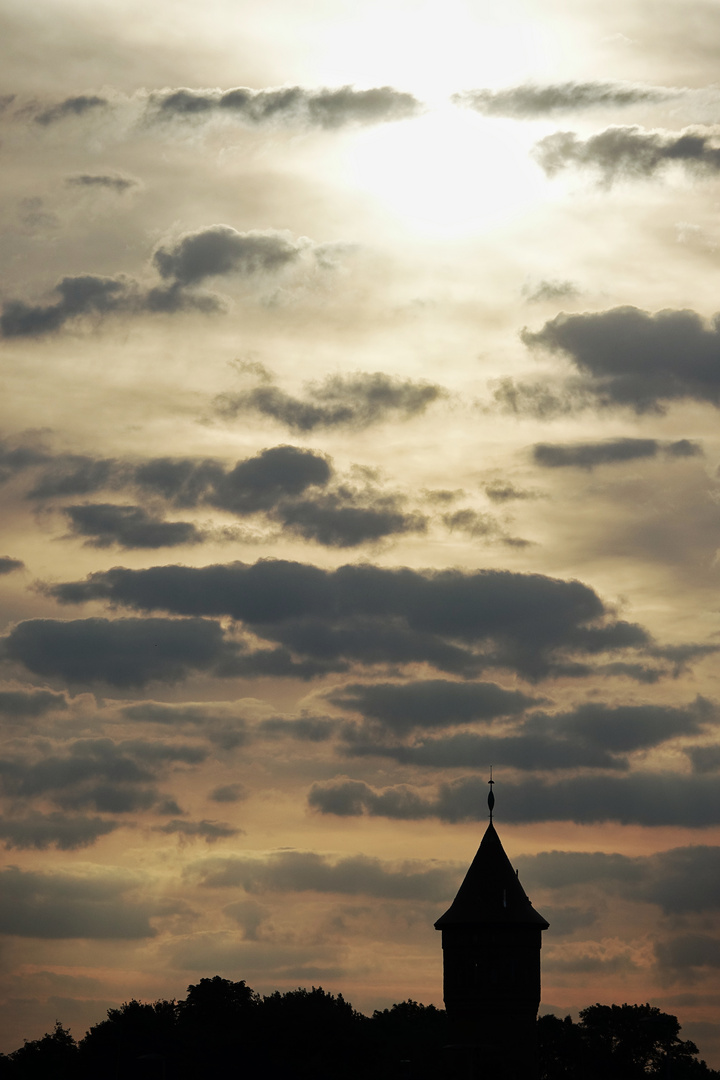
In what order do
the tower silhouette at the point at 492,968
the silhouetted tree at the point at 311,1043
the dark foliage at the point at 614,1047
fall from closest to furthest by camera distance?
1. the tower silhouette at the point at 492,968
2. the silhouetted tree at the point at 311,1043
3. the dark foliage at the point at 614,1047

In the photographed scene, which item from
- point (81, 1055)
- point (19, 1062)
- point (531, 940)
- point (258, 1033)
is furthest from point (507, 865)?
point (19, 1062)

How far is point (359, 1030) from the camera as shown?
130m

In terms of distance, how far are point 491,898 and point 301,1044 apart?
2130 centimetres

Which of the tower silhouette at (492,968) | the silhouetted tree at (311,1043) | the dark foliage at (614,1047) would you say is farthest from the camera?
the dark foliage at (614,1047)

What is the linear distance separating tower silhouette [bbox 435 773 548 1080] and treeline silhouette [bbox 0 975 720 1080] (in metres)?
3.10

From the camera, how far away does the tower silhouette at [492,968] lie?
113 metres

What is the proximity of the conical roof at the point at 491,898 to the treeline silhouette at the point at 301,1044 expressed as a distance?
370 inches

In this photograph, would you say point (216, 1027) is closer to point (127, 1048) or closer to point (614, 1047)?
point (127, 1048)

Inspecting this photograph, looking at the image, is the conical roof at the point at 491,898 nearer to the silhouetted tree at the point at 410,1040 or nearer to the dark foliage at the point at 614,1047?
the silhouetted tree at the point at 410,1040

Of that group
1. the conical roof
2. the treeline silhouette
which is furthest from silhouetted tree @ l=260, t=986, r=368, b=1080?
the conical roof

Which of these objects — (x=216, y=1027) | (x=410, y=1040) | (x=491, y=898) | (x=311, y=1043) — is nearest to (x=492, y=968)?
(x=491, y=898)

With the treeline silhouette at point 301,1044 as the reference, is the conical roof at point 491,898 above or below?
above

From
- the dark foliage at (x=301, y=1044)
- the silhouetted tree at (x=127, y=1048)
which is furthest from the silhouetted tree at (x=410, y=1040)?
the silhouetted tree at (x=127, y=1048)

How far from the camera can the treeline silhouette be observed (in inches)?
4916
